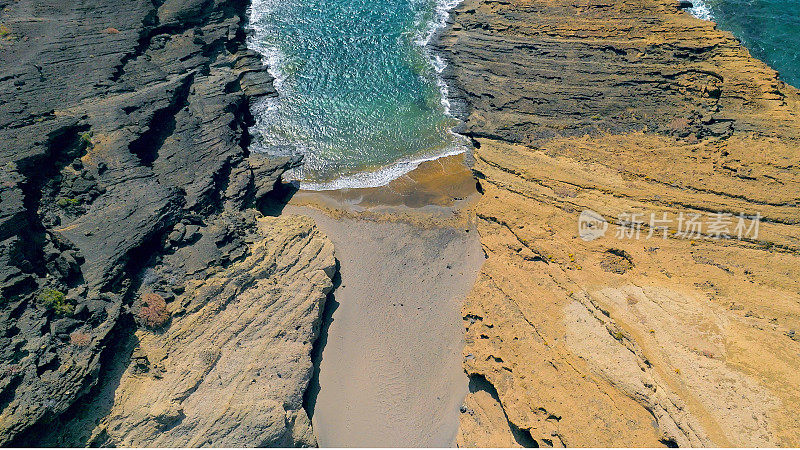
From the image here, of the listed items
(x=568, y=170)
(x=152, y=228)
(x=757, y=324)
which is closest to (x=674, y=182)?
(x=568, y=170)

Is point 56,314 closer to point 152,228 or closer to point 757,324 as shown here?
point 152,228

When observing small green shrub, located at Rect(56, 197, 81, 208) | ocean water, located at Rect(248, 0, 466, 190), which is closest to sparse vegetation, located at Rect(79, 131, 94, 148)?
small green shrub, located at Rect(56, 197, 81, 208)
